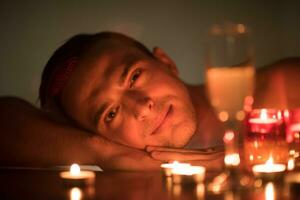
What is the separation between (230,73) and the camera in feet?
3.05

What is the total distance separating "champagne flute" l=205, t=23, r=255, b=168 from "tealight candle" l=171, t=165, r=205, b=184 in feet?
0.28

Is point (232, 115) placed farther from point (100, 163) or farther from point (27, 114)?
point (27, 114)

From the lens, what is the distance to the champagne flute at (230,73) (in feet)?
2.88

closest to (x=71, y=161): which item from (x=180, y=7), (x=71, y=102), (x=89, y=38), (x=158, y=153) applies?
(x=71, y=102)

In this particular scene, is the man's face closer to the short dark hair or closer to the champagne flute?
the short dark hair

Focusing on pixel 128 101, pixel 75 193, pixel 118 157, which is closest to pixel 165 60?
pixel 128 101

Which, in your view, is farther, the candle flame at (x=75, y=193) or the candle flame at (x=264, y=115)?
the candle flame at (x=264, y=115)

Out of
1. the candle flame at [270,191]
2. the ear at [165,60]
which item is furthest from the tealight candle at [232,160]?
the ear at [165,60]

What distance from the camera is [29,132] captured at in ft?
4.79

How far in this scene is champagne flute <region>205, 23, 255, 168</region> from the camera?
0.88 meters

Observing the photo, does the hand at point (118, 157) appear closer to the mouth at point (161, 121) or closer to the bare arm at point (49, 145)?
the bare arm at point (49, 145)

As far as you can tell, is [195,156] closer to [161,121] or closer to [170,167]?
[170,167]

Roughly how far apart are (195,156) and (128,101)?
314mm

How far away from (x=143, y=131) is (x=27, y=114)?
1.30ft
